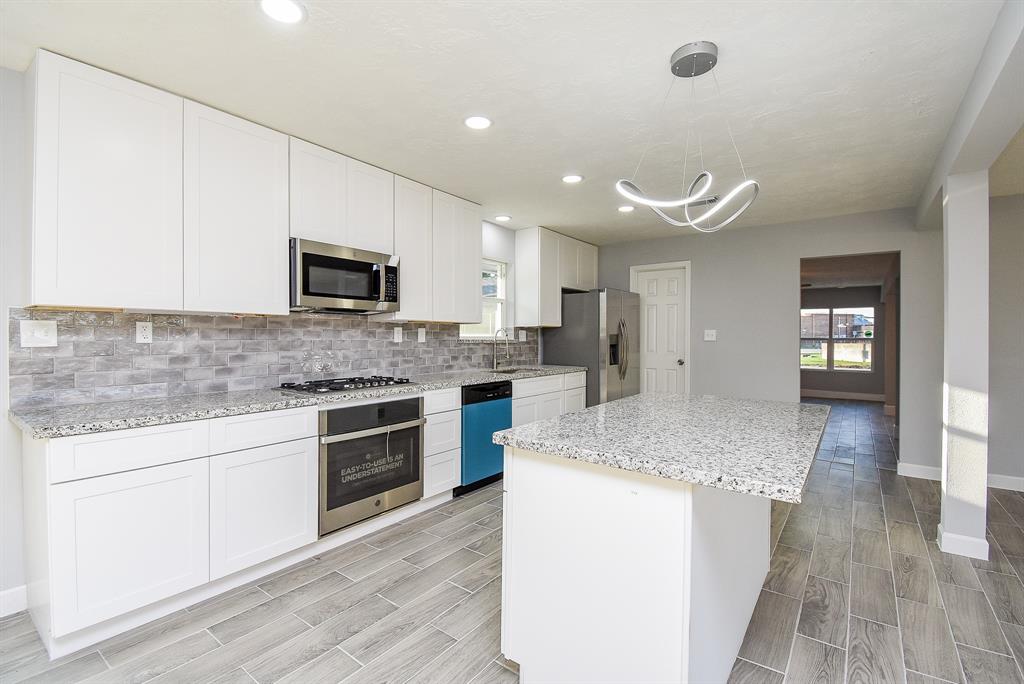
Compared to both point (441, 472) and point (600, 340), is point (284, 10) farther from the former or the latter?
point (600, 340)

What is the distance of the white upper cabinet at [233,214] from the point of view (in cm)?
231

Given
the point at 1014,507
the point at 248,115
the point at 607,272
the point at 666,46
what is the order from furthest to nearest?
the point at 607,272, the point at 1014,507, the point at 248,115, the point at 666,46

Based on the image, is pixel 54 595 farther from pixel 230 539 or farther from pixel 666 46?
pixel 666 46

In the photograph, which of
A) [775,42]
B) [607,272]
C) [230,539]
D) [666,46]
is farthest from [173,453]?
[607,272]

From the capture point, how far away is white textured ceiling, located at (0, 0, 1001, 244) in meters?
1.70

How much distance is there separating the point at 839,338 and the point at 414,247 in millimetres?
9201

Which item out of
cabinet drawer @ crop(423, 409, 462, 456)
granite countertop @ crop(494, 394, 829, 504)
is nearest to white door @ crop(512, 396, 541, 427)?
cabinet drawer @ crop(423, 409, 462, 456)

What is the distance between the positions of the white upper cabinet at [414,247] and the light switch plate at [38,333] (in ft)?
5.79

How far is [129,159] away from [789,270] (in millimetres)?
5206

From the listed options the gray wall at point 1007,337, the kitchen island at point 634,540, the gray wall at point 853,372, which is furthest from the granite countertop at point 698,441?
the gray wall at point 853,372

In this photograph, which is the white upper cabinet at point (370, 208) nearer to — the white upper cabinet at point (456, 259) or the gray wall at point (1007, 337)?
the white upper cabinet at point (456, 259)

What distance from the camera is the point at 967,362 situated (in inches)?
103

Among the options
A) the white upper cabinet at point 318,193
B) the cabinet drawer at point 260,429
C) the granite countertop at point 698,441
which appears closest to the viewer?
the granite countertop at point 698,441

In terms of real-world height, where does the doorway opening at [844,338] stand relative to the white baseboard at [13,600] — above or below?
above
